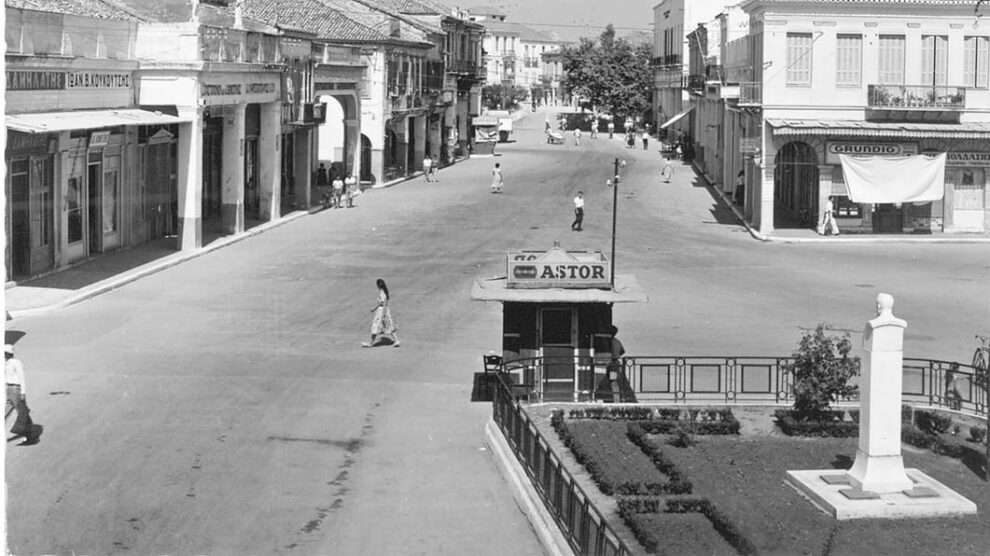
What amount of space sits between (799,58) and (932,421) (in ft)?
95.6

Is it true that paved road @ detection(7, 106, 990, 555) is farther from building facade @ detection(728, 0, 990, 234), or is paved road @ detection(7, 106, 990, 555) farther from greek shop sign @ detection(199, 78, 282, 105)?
greek shop sign @ detection(199, 78, 282, 105)

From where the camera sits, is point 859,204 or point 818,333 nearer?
point 818,333

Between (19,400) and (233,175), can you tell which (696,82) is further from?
(19,400)

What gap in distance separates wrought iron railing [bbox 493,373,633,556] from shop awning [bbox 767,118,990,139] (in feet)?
96.7

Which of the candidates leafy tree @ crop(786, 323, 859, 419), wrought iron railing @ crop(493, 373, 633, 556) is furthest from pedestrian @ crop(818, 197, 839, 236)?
wrought iron railing @ crop(493, 373, 633, 556)

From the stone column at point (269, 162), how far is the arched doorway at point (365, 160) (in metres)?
17.3

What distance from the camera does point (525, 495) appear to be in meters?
15.6

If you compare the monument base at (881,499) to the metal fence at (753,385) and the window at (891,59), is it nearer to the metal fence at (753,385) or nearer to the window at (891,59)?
the metal fence at (753,385)

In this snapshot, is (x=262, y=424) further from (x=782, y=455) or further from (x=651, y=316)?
(x=651, y=316)

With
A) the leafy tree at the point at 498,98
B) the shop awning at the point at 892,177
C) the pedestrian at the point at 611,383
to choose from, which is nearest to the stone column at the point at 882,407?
the pedestrian at the point at 611,383

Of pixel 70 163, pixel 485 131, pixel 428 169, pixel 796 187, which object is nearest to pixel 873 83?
pixel 796 187

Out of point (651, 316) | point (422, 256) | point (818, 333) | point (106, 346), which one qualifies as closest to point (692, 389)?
point (818, 333)

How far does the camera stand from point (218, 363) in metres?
23.8

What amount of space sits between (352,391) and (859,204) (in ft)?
99.4
